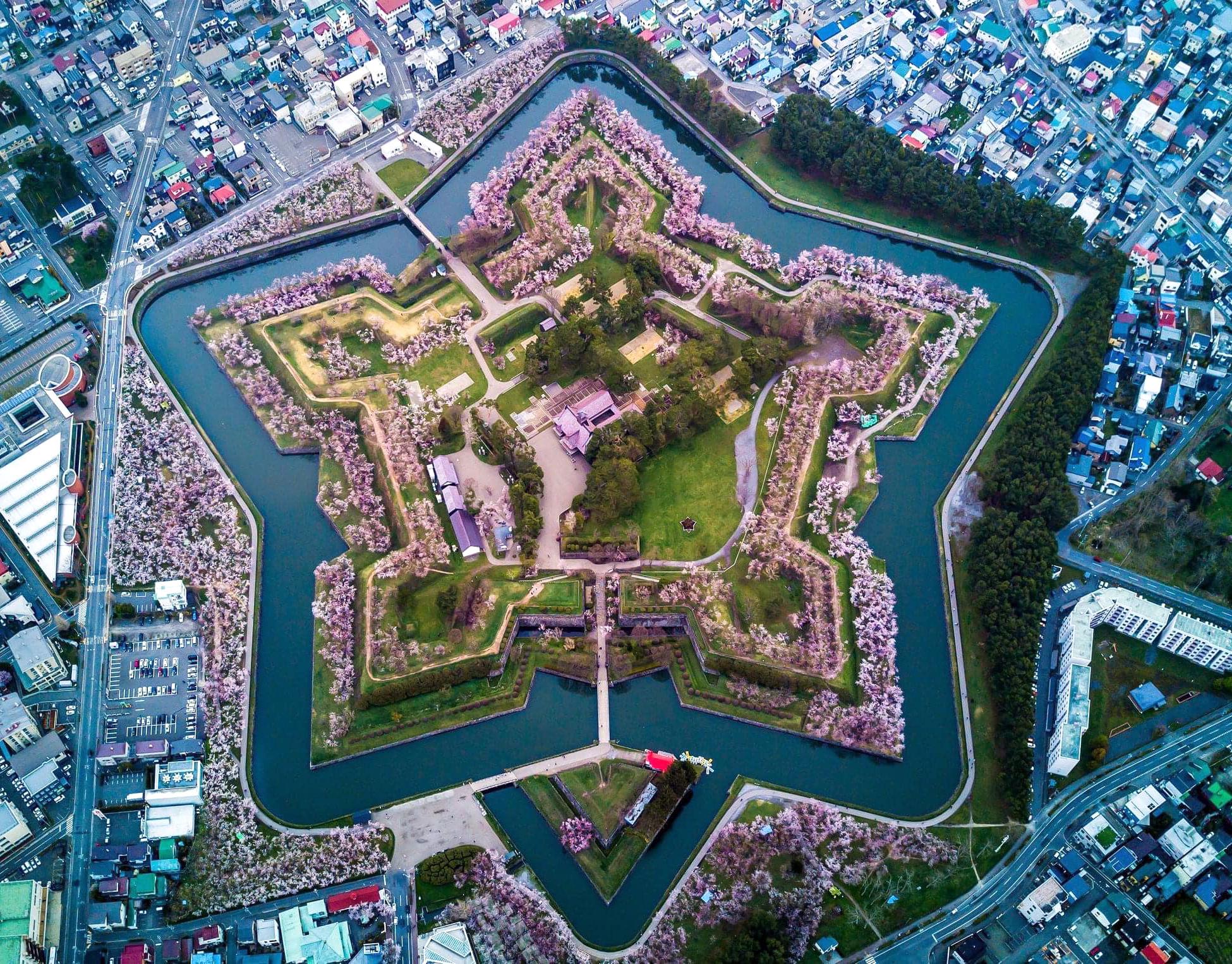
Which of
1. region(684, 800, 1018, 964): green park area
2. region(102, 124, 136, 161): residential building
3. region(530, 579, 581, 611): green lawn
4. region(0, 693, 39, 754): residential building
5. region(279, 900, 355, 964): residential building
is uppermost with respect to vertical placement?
region(102, 124, 136, 161): residential building

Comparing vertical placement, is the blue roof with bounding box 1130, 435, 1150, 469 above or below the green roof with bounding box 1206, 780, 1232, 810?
above

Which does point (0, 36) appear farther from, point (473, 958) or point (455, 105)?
point (473, 958)

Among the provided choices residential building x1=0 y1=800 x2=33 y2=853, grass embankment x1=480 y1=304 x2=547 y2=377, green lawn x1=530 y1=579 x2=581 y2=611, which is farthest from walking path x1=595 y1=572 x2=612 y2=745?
residential building x1=0 y1=800 x2=33 y2=853

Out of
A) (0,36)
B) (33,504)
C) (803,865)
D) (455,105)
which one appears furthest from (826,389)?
(0,36)

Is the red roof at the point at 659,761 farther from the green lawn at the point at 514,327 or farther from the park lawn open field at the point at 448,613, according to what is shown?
the green lawn at the point at 514,327

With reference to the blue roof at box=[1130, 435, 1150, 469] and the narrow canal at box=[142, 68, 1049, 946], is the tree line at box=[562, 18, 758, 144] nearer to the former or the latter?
the narrow canal at box=[142, 68, 1049, 946]

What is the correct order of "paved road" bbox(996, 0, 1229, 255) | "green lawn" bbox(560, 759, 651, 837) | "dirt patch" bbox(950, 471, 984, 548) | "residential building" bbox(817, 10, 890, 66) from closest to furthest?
"green lawn" bbox(560, 759, 651, 837)
"dirt patch" bbox(950, 471, 984, 548)
"paved road" bbox(996, 0, 1229, 255)
"residential building" bbox(817, 10, 890, 66)
